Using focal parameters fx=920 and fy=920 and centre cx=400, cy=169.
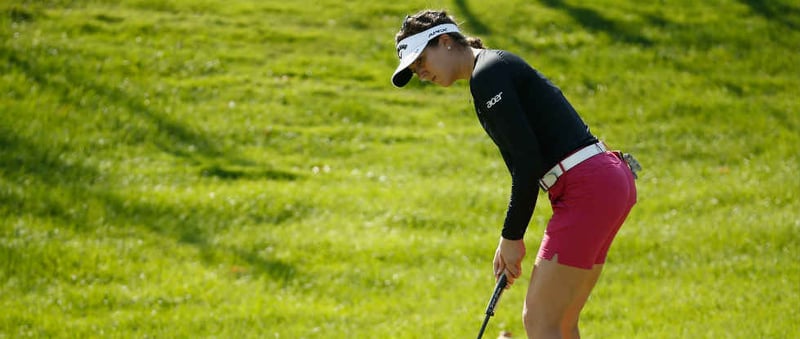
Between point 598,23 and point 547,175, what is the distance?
39.2ft

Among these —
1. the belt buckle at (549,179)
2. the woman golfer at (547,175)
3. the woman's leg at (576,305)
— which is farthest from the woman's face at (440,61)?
the woman's leg at (576,305)

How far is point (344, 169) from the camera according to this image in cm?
1087

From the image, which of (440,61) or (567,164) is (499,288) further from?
(440,61)

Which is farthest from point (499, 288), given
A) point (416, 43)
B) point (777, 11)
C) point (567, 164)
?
point (777, 11)

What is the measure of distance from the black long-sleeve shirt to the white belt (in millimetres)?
23

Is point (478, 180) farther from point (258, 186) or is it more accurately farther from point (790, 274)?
point (790, 274)

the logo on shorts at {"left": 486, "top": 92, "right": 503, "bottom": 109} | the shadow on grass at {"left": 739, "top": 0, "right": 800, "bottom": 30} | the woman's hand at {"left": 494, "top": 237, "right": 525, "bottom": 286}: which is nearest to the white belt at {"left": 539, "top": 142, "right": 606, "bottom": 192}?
the woman's hand at {"left": 494, "top": 237, "right": 525, "bottom": 286}

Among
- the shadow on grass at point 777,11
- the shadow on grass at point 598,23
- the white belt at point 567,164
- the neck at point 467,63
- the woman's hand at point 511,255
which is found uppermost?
the neck at point 467,63

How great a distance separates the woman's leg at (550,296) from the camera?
423cm

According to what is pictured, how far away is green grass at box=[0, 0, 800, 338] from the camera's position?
7.24 metres

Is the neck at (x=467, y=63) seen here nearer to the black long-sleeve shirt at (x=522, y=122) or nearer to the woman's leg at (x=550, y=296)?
the black long-sleeve shirt at (x=522, y=122)

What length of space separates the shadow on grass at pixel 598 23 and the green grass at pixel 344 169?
0.06m

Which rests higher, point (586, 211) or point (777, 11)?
point (586, 211)

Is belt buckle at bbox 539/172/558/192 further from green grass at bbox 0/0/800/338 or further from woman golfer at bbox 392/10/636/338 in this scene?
green grass at bbox 0/0/800/338
